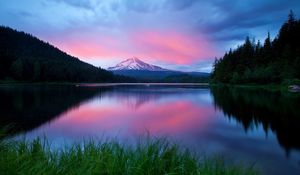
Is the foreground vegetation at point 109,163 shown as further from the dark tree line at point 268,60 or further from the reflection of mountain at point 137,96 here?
the dark tree line at point 268,60

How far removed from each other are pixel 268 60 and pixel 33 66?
82.6m

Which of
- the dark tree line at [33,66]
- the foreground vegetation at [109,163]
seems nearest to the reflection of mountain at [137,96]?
the foreground vegetation at [109,163]

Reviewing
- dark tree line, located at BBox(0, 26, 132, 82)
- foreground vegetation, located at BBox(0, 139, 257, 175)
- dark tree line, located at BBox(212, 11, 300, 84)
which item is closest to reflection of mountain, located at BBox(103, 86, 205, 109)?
dark tree line, located at BBox(212, 11, 300, 84)

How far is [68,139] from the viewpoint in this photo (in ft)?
45.7

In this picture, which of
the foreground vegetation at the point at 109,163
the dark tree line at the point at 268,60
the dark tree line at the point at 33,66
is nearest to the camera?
the foreground vegetation at the point at 109,163

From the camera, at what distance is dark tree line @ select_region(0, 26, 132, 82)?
9812 centimetres

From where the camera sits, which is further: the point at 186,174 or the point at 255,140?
the point at 255,140

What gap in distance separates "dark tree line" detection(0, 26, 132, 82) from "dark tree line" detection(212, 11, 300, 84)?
64845 mm

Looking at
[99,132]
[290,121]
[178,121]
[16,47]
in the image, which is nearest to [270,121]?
[290,121]

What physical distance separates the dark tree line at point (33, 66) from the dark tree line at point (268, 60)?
6485 centimetres

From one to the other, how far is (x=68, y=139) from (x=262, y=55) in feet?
251

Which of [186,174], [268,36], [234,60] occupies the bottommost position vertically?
[186,174]

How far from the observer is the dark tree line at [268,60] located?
61.1 metres

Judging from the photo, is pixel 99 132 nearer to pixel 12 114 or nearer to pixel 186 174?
pixel 12 114
